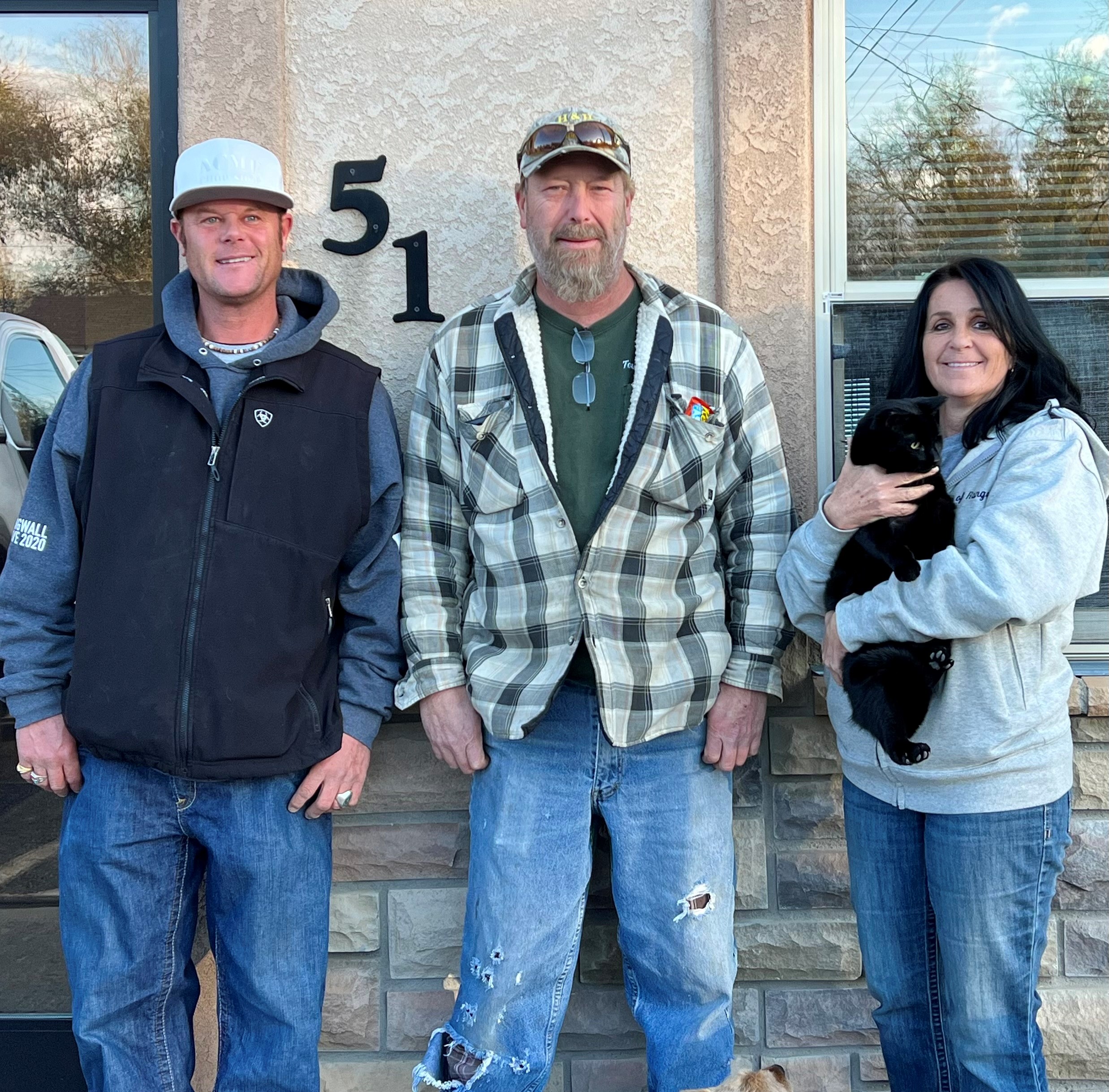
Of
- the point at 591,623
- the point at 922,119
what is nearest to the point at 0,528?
the point at 591,623

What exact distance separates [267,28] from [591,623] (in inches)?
73.6

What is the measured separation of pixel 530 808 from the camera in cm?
254

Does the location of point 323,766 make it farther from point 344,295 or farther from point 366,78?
point 366,78

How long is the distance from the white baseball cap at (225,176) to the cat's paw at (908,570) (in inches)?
67.0

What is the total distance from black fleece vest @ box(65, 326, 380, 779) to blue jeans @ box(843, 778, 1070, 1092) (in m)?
1.39

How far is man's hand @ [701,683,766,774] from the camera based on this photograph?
8.54ft

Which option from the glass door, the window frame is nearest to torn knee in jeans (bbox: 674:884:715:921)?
the glass door

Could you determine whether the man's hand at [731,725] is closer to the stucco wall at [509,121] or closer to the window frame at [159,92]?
the stucco wall at [509,121]

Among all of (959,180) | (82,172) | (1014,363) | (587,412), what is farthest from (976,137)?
(82,172)

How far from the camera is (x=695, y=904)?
2.52 metres

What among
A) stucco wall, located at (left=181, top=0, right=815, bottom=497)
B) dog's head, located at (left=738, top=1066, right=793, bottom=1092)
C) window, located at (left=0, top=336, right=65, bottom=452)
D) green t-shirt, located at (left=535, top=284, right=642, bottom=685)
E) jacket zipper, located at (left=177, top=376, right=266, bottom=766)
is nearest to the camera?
dog's head, located at (left=738, top=1066, right=793, bottom=1092)

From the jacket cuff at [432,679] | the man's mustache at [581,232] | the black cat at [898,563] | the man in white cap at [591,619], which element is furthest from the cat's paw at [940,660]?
the man's mustache at [581,232]

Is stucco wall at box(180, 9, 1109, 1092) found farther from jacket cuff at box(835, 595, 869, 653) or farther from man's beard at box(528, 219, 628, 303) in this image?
jacket cuff at box(835, 595, 869, 653)

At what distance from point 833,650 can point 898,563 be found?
0.88 ft
